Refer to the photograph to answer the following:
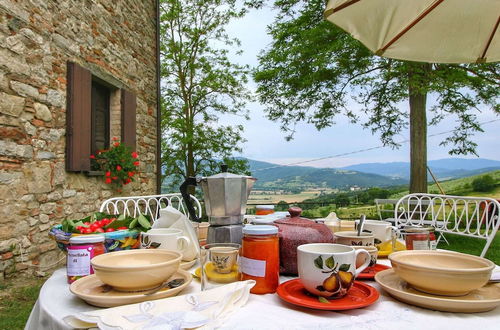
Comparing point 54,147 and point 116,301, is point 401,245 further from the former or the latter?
point 54,147

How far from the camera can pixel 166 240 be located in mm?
1133

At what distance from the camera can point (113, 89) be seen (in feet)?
17.1

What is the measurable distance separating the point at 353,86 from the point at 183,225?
655cm

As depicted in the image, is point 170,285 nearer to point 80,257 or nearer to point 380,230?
point 80,257

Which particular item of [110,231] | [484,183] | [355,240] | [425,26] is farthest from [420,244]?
[484,183]

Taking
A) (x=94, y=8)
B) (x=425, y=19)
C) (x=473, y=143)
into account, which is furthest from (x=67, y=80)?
(x=473, y=143)

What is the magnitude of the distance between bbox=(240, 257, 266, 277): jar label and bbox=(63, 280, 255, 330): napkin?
0.06 metres

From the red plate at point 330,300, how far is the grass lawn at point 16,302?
7.54 feet

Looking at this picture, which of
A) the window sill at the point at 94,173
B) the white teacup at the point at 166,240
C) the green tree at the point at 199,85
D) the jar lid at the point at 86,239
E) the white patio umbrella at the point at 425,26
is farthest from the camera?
the green tree at the point at 199,85

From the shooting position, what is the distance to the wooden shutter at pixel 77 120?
3861 millimetres

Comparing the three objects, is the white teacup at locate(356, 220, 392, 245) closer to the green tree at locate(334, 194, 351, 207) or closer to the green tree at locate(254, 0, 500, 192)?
the green tree at locate(254, 0, 500, 192)

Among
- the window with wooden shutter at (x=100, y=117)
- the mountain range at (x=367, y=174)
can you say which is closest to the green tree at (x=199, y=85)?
the mountain range at (x=367, y=174)

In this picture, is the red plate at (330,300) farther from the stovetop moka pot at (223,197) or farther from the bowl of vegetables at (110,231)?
the bowl of vegetables at (110,231)

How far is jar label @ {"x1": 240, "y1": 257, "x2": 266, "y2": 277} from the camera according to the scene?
916mm
